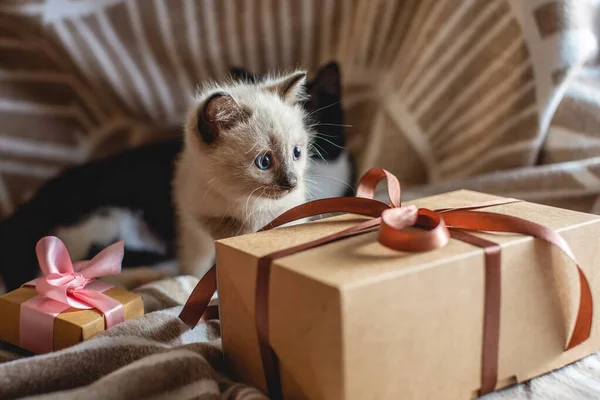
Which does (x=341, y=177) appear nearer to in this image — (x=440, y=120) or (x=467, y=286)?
(x=440, y=120)

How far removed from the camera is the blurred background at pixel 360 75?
1.10 metres

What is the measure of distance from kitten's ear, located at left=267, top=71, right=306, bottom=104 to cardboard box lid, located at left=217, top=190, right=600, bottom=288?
0.24 metres

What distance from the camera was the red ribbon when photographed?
0.61m

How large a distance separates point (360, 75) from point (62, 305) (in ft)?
2.80

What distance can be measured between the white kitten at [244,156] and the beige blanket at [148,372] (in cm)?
20

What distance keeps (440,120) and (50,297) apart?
860 millimetres

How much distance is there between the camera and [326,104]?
1132mm

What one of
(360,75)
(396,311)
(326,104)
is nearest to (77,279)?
(396,311)

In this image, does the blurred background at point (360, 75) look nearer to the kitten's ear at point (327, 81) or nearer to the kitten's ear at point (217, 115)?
the kitten's ear at point (327, 81)

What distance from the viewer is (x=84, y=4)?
47.4 inches

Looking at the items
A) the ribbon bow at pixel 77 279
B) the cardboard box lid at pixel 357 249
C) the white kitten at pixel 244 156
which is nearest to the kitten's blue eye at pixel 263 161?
the white kitten at pixel 244 156

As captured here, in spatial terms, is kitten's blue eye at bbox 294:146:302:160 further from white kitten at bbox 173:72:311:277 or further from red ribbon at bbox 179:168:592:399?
red ribbon at bbox 179:168:592:399

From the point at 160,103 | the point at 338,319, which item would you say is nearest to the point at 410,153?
the point at 160,103

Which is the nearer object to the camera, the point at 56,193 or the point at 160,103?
the point at 56,193
